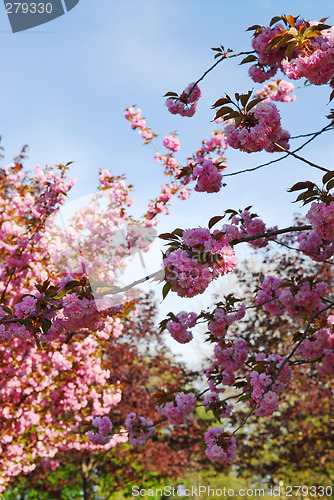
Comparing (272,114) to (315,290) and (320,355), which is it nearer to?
(315,290)

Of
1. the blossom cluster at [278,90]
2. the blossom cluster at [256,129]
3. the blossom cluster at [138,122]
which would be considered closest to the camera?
the blossom cluster at [256,129]

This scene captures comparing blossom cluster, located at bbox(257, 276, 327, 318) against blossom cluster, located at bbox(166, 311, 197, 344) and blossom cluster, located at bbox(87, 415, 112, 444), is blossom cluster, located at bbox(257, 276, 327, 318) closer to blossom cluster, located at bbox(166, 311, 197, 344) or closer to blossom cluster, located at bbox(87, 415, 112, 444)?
blossom cluster, located at bbox(166, 311, 197, 344)

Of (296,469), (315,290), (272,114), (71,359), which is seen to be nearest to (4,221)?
(71,359)

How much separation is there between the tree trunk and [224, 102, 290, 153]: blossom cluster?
9917 mm

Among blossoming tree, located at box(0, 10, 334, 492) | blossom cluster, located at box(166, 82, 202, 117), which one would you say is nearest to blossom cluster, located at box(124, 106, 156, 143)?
blossoming tree, located at box(0, 10, 334, 492)

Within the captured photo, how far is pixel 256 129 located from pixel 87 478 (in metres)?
10.3

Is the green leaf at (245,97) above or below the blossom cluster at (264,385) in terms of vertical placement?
above

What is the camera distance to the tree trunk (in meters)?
10.4

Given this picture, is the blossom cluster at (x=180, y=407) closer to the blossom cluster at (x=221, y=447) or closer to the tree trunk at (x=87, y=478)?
the blossom cluster at (x=221, y=447)

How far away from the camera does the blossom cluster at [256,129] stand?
271 centimetres

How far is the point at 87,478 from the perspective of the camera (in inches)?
418

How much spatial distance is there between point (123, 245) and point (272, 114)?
23.1 ft

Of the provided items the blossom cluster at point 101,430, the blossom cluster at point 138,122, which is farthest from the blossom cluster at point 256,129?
the blossom cluster at point 138,122

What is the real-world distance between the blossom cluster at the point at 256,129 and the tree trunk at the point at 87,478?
9.92 m
